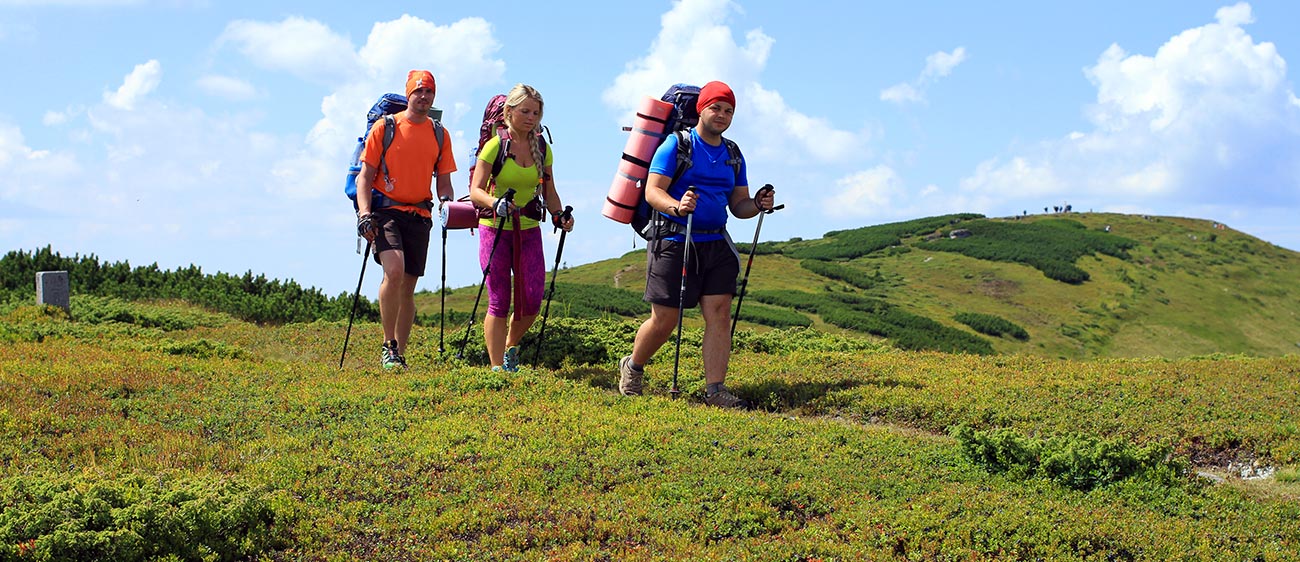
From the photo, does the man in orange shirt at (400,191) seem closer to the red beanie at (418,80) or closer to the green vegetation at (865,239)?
the red beanie at (418,80)

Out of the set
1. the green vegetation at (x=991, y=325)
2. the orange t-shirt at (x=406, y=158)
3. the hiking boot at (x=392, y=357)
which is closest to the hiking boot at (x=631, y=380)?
the hiking boot at (x=392, y=357)

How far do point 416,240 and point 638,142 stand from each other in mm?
2764

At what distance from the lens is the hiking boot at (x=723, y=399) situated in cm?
1028

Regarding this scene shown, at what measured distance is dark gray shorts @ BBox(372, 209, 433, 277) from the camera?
11.2 m

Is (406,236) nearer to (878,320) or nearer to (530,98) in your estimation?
(530,98)

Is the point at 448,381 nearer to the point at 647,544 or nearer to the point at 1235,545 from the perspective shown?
the point at 647,544

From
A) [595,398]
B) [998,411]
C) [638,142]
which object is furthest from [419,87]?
[998,411]

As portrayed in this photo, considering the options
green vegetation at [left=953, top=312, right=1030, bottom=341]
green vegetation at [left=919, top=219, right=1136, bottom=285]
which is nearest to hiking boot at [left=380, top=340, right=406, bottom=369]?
green vegetation at [left=953, top=312, right=1030, bottom=341]

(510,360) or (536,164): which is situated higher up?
(536,164)

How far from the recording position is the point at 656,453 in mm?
7664

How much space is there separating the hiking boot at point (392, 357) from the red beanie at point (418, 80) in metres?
2.61

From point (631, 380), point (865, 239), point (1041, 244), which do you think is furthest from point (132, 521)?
point (1041, 244)

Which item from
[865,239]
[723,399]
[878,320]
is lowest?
[723,399]

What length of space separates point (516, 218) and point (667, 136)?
5.95 feet
